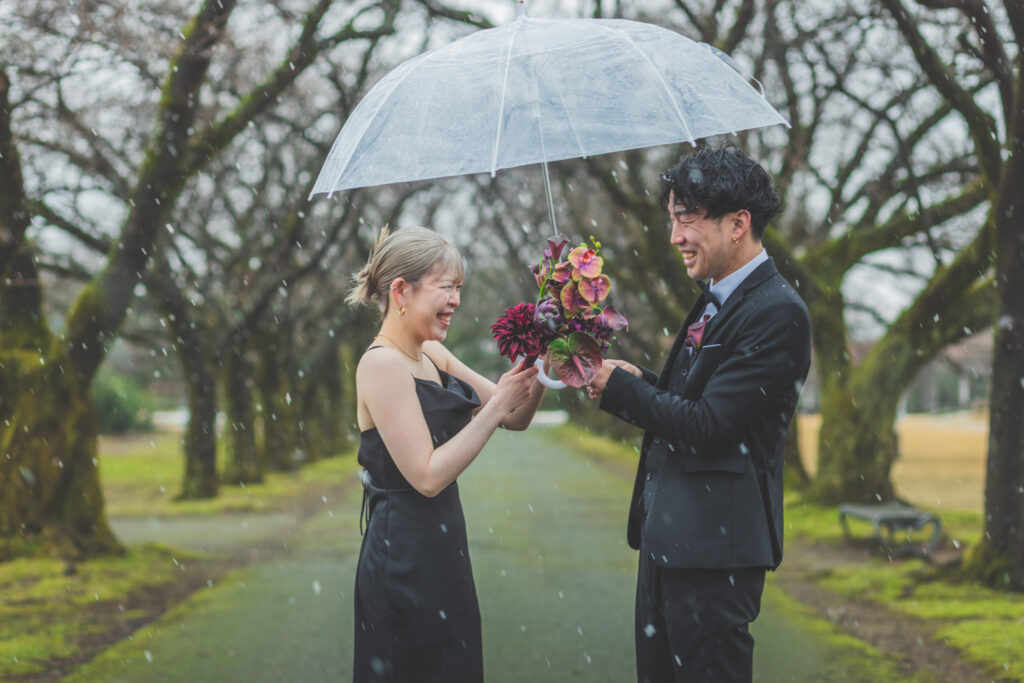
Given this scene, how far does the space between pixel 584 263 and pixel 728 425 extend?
0.69 meters

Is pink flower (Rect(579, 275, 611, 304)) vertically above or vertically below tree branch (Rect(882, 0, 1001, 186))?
below

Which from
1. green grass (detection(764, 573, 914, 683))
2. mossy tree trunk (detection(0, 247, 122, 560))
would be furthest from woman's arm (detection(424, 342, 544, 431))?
mossy tree trunk (detection(0, 247, 122, 560))

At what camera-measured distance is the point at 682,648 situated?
10.8ft

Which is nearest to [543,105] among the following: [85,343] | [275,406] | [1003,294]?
[1003,294]

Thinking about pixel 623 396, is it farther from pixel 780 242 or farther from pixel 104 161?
pixel 104 161

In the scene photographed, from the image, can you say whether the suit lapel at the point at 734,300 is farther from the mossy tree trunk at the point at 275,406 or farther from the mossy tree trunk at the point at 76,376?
the mossy tree trunk at the point at 275,406

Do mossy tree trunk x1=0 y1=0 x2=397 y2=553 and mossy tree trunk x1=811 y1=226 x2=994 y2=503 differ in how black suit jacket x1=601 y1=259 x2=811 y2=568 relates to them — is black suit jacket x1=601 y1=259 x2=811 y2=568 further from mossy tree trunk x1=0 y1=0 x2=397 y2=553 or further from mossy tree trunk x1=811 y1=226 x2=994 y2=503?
mossy tree trunk x1=811 y1=226 x2=994 y2=503

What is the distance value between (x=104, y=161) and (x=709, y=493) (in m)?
13.1

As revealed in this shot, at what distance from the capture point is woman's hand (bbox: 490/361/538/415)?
10.9ft

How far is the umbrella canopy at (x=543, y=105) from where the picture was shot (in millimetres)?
3943

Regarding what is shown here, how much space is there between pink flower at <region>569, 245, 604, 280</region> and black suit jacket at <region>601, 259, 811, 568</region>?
0.34 meters

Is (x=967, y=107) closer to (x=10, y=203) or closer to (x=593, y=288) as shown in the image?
(x=593, y=288)

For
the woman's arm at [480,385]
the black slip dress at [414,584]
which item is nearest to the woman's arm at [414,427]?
the black slip dress at [414,584]

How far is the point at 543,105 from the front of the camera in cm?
400
